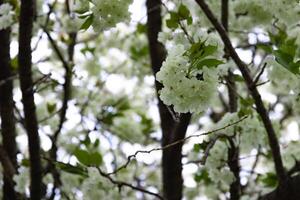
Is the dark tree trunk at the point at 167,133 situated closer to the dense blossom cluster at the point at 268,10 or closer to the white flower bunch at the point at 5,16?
the dense blossom cluster at the point at 268,10

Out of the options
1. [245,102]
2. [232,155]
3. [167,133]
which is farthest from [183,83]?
[167,133]

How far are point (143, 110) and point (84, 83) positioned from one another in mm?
826

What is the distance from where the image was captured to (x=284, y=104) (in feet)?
17.4

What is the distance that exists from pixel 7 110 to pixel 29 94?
Result: 0.68 m

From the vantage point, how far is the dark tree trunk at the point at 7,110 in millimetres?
2957

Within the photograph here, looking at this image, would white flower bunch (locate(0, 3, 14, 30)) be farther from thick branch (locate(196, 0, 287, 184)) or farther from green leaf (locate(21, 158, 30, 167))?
thick branch (locate(196, 0, 287, 184))

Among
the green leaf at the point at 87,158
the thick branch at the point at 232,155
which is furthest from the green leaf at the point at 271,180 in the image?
the green leaf at the point at 87,158

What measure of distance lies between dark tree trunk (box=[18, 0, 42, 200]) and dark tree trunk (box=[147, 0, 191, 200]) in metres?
0.53

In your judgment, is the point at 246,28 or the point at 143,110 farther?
the point at 143,110

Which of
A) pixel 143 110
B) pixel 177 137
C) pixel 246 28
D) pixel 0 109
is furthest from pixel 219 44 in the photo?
pixel 143 110

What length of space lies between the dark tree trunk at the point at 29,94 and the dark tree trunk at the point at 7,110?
46 centimetres

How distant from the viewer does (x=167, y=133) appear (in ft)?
10.2

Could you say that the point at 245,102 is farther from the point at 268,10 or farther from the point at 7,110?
the point at 7,110

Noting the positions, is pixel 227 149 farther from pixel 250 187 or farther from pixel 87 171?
pixel 250 187
